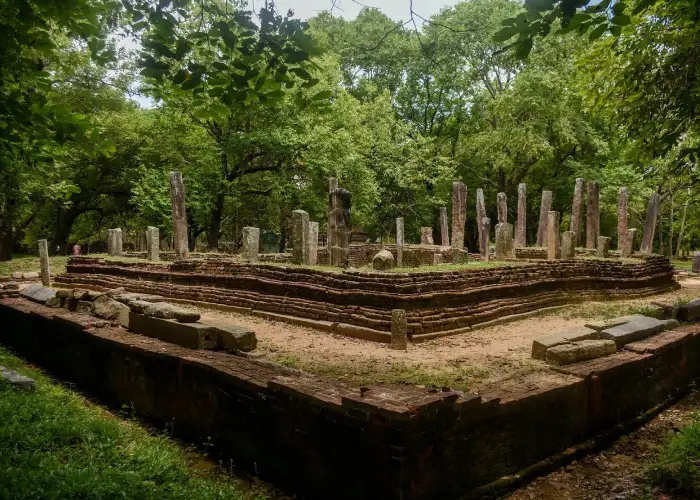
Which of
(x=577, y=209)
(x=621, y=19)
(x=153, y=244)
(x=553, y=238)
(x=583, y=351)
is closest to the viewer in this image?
(x=621, y=19)

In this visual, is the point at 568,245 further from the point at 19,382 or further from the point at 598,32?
the point at 19,382

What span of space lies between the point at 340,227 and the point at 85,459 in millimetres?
9638

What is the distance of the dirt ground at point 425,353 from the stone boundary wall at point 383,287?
0.36m

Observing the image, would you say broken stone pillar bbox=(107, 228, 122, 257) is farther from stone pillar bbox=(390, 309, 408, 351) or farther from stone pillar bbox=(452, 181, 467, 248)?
stone pillar bbox=(390, 309, 408, 351)

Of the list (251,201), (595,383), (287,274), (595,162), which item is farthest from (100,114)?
(595,162)

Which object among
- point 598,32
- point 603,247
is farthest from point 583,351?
point 603,247

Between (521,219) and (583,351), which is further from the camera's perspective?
(521,219)

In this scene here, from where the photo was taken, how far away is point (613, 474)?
436 cm

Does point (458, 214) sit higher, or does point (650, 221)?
point (458, 214)

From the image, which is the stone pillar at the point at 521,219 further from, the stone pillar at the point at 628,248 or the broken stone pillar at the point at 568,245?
the broken stone pillar at the point at 568,245

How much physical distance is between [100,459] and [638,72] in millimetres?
8162

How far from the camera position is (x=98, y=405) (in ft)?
20.5

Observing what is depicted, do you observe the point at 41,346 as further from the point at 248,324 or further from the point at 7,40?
the point at 7,40

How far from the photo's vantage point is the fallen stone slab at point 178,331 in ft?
19.2
